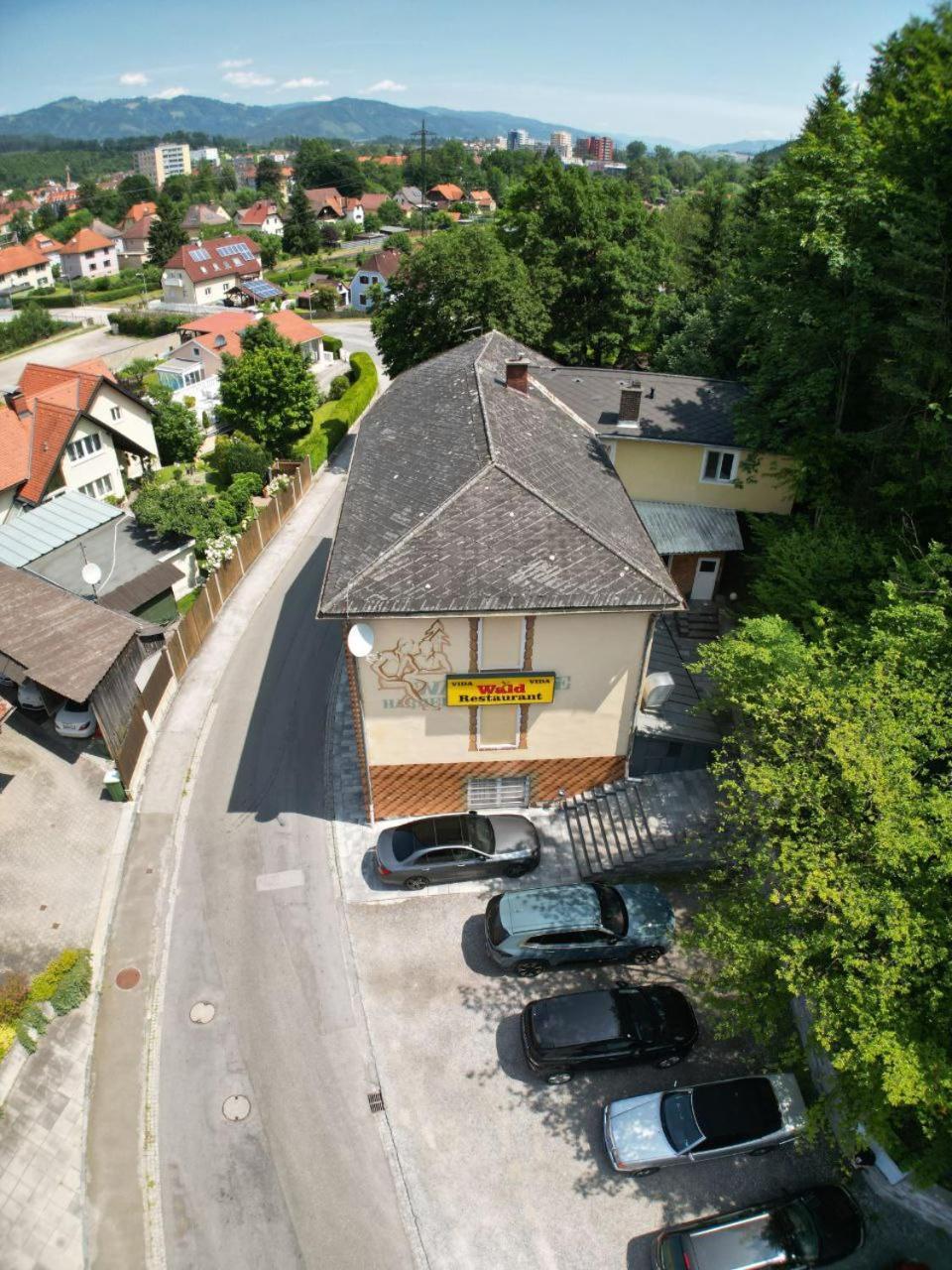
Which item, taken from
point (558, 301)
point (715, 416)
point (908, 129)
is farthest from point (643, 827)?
point (558, 301)

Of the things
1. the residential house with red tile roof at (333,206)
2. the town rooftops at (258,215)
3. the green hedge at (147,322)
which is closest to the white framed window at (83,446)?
the green hedge at (147,322)

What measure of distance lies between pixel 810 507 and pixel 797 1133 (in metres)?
20.8

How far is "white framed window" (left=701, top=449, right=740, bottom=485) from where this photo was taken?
93.4 ft

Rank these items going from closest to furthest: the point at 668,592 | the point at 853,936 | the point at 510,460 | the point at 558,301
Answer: the point at 853,936 < the point at 668,592 < the point at 510,460 < the point at 558,301

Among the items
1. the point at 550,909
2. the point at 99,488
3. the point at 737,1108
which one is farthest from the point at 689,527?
the point at 99,488

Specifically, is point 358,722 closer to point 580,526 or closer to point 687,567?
point 580,526

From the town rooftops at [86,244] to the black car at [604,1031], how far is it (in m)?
159

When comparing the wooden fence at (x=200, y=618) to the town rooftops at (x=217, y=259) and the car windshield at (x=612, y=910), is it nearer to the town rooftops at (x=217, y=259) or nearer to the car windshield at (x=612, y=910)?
the car windshield at (x=612, y=910)

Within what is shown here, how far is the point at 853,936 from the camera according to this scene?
39.7ft

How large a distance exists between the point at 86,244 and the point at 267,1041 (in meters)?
157

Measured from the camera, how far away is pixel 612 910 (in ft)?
57.7

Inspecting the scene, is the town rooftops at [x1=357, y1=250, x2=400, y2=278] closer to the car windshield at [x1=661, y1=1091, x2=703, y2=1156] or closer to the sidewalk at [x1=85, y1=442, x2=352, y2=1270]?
the sidewalk at [x1=85, y1=442, x2=352, y2=1270]

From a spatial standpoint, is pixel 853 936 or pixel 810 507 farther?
pixel 810 507

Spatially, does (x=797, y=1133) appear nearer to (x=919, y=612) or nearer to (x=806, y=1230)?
(x=806, y=1230)
